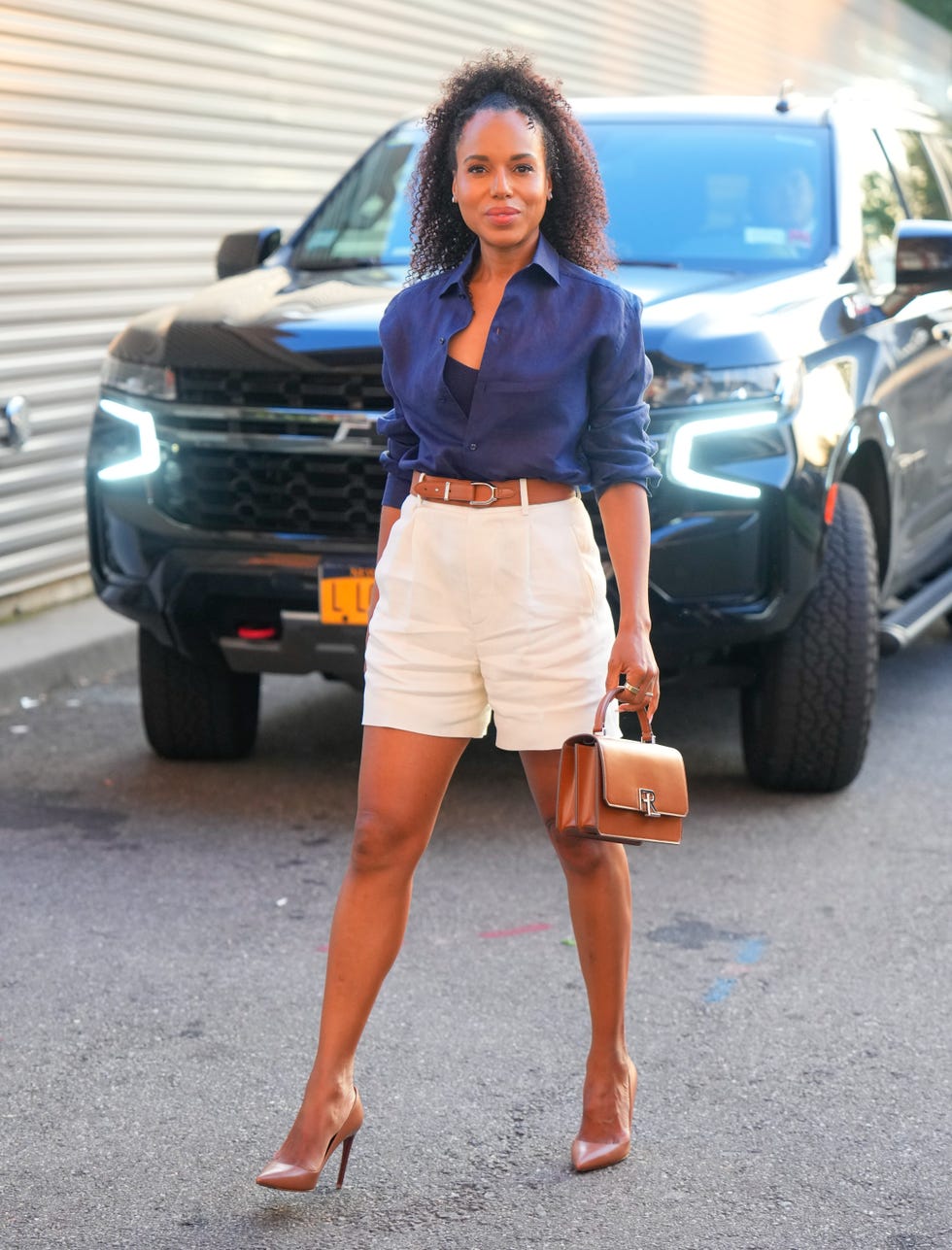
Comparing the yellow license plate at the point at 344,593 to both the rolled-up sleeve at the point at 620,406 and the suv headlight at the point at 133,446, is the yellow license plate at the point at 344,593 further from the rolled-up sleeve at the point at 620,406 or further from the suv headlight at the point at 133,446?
the rolled-up sleeve at the point at 620,406

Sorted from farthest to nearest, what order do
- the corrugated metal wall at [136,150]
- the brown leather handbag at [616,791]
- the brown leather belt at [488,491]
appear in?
the corrugated metal wall at [136,150] → the brown leather belt at [488,491] → the brown leather handbag at [616,791]

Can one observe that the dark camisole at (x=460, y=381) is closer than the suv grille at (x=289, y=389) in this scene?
Yes

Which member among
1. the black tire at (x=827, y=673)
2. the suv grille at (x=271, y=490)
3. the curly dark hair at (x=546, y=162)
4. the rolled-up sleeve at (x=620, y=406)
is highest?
the curly dark hair at (x=546, y=162)

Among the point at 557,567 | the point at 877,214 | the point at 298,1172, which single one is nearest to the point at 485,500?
the point at 557,567

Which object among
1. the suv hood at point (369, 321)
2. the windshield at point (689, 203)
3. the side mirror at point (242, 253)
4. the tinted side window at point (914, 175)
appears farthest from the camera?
the tinted side window at point (914, 175)

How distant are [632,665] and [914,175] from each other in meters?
4.61

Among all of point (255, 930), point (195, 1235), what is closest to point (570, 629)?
point (195, 1235)

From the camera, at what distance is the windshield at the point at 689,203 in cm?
604

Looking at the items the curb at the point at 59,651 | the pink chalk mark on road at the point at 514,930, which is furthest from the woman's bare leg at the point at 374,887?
the curb at the point at 59,651

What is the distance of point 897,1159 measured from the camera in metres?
3.29

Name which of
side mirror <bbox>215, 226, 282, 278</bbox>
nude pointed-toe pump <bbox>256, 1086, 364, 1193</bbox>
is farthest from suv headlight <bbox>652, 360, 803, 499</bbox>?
nude pointed-toe pump <bbox>256, 1086, 364, 1193</bbox>

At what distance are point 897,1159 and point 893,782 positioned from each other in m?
2.69

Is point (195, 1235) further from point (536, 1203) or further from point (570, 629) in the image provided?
point (570, 629)

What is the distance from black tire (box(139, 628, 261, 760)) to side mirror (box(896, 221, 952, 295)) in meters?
2.39
